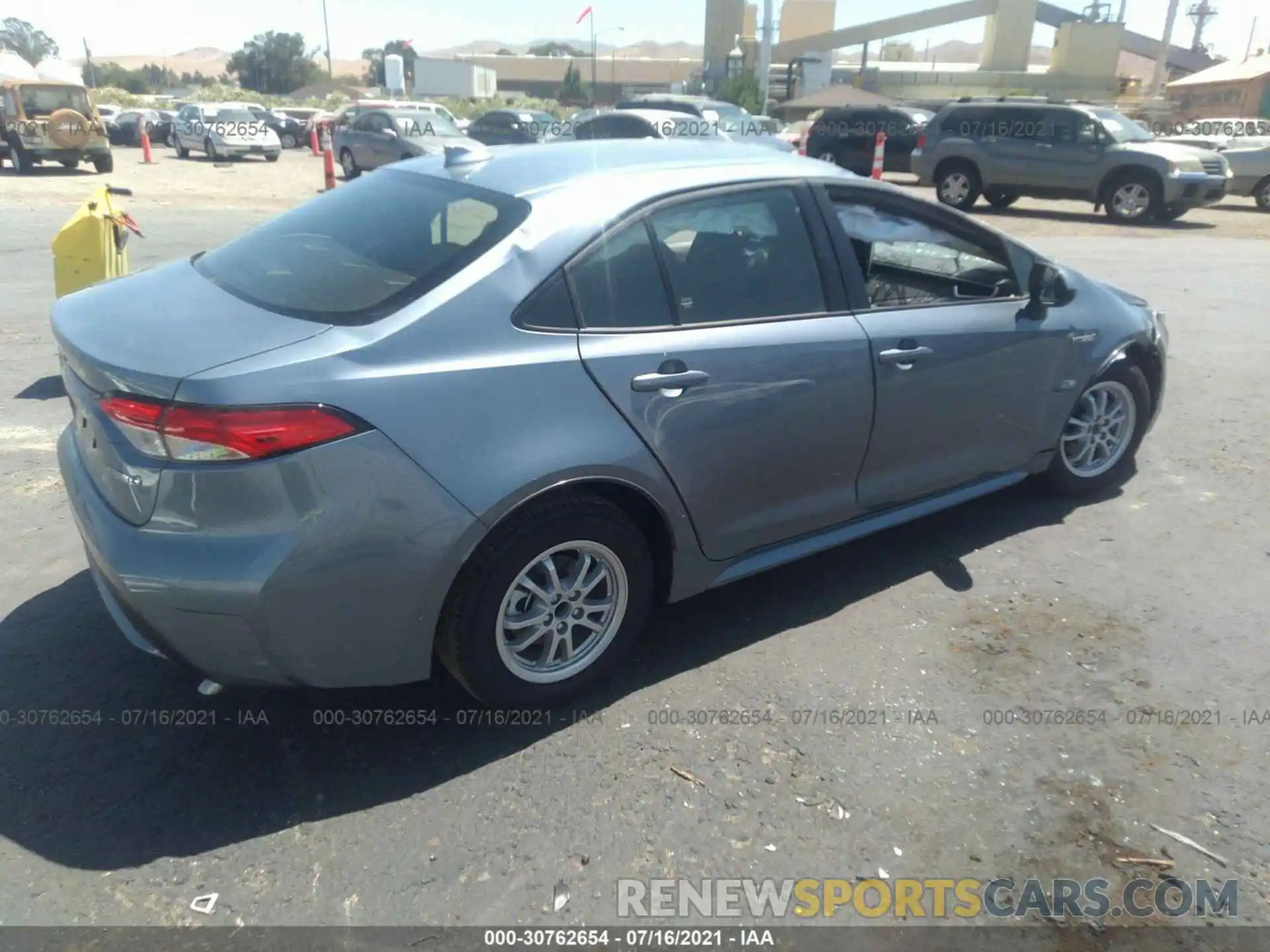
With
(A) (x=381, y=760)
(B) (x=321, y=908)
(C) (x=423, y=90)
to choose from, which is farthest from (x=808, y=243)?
(C) (x=423, y=90)

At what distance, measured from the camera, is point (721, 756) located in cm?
298

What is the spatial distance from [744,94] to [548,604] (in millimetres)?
54697

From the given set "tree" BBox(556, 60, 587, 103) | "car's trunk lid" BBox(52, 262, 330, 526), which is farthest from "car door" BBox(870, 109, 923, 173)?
"tree" BBox(556, 60, 587, 103)

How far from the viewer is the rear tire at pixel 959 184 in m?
17.2

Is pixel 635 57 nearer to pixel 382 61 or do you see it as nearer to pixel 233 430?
pixel 382 61

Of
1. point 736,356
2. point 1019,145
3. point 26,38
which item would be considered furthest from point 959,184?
point 26,38

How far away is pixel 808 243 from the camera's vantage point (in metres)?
3.54

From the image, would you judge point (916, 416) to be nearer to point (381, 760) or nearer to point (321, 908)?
point (381, 760)

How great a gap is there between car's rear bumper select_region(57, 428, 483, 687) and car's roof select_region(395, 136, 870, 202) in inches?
43.8

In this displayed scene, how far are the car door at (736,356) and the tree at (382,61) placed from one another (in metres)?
71.2

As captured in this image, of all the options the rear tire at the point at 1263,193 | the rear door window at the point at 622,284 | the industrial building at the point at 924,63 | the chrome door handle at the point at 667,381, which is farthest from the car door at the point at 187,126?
the industrial building at the point at 924,63

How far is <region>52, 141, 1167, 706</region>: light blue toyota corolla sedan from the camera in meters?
2.53

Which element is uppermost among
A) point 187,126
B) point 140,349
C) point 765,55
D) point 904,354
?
point 765,55

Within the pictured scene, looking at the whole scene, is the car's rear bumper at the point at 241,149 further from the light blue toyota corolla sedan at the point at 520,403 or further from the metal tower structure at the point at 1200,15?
the metal tower structure at the point at 1200,15
